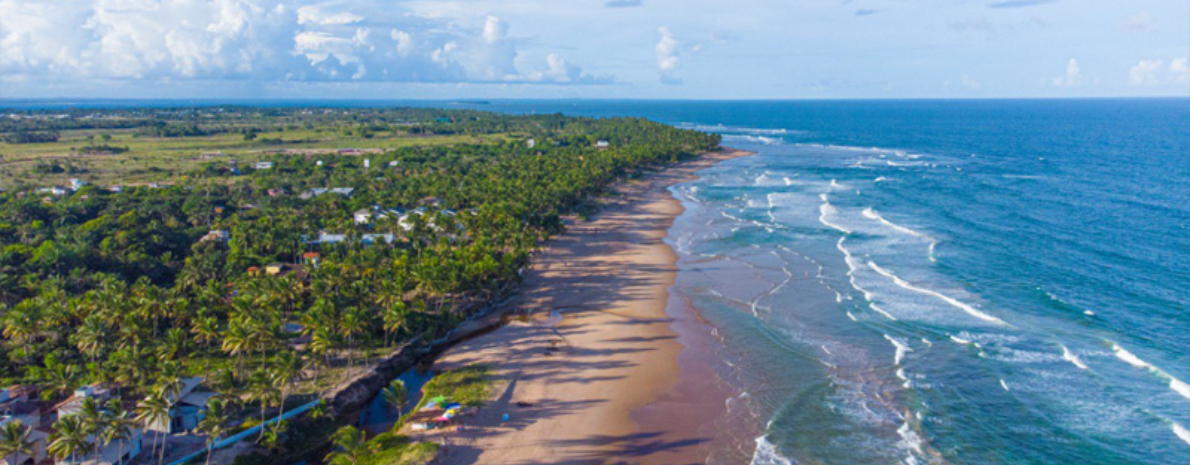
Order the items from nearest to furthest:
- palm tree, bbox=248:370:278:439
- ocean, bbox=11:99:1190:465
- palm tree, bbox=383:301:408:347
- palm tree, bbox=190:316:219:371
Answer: palm tree, bbox=248:370:278:439 < ocean, bbox=11:99:1190:465 < palm tree, bbox=190:316:219:371 < palm tree, bbox=383:301:408:347

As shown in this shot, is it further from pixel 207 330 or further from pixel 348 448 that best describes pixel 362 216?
pixel 348 448

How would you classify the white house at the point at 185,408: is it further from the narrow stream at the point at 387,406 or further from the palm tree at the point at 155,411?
the narrow stream at the point at 387,406

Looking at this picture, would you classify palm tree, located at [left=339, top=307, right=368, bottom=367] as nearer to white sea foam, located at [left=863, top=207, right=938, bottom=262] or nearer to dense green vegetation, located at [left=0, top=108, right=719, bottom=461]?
dense green vegetation, located at [left=0, top=108, right=719, bottom=461]

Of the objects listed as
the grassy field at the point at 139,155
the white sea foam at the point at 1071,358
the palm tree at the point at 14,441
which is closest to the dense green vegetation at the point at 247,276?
the palm tree at the point at 14,441

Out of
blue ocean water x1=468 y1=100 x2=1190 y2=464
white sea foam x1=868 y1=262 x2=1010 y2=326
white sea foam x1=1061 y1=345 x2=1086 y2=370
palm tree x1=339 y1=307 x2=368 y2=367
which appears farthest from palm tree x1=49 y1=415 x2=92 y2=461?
white sea foam x1=868 y1=262 x2=1010 y2=326

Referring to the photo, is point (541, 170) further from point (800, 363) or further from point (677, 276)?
point (800, 363)

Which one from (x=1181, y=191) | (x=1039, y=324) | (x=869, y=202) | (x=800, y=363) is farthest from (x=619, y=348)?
(x=1181, y=191)
